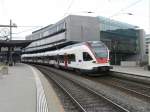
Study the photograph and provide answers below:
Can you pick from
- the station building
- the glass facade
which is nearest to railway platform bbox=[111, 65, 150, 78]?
the station building

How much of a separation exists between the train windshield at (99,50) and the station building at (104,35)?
39.1 meters

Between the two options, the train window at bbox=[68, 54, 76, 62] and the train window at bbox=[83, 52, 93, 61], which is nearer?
the train window at bbox=[83, 52, 93, 61]

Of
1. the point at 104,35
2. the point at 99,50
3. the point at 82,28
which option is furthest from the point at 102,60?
the point at 104,35

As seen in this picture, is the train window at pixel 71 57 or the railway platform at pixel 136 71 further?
the train window at pixel 71 57

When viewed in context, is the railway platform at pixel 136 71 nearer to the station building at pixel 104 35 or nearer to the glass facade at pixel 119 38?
the station building at pixel 104 35

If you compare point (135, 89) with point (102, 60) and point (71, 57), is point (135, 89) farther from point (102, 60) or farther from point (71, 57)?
point (71, 57)

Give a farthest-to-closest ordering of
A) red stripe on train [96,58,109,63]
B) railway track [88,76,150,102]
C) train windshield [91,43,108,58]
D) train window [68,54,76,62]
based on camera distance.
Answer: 1. train window [68,54,76,62]
2. train windshield [91,43,108,58]
3. red stripe on train [96,58,109,63]
4. railway track [88,76,150,102]

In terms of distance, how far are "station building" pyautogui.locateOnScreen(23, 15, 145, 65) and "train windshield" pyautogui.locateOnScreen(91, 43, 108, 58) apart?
39.1 metres

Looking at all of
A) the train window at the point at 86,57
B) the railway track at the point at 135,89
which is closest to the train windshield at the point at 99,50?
the train window at the point at 86,57

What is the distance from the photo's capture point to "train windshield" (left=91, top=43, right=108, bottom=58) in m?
25.8

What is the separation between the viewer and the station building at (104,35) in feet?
246

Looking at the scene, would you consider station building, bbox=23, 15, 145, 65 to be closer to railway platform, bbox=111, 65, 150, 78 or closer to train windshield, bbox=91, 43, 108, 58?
railway platform, bbox=111, 65, 150, 78

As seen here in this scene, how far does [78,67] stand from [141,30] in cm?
6662

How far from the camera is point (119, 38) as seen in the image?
8612 centimetres
